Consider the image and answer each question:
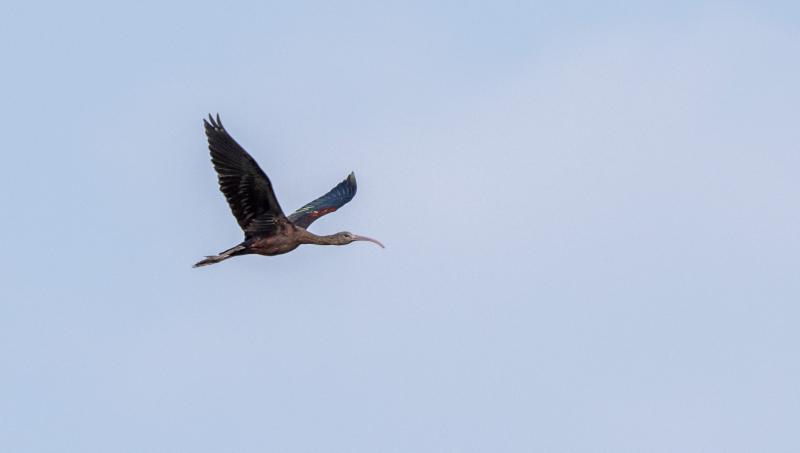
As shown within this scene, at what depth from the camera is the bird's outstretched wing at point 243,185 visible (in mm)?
33594

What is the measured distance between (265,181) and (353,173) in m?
8.03

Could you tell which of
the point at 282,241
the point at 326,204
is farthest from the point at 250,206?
the point at 326,204

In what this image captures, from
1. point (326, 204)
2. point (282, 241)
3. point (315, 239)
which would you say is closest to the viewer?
point (282, 241)

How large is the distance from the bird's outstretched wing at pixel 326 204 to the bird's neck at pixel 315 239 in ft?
3.11

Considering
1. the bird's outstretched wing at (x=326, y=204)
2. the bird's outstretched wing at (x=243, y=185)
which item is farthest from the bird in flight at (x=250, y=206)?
the bird's outstretched wing at (x=326, y=204)

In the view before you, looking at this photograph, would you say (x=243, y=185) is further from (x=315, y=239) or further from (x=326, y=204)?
(x=326, y=204)

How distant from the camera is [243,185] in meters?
34.2

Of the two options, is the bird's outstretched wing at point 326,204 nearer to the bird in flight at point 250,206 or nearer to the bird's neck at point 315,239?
the bird's neck at point 315,239

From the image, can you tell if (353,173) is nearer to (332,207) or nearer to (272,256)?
(332,207)

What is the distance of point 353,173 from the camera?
41.6 meters

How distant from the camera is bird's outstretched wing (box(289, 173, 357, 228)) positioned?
1521 inches

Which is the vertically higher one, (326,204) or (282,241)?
(326,204)

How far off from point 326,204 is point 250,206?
18.2 ft

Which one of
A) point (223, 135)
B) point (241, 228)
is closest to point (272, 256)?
point (241, 228)
